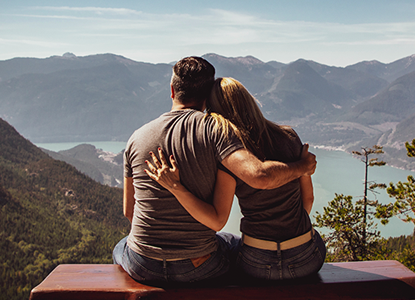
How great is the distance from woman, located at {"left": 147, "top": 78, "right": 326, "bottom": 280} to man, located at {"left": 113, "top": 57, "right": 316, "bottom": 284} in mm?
69

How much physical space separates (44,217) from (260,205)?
5151 centimetres

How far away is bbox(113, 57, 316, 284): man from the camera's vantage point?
5.07ft

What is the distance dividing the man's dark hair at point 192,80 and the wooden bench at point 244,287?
965 mm

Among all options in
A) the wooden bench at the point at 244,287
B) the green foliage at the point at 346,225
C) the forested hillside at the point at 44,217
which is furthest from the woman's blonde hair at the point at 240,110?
the forested hillside at the point at 44,217

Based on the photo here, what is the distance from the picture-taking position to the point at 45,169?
6253cm

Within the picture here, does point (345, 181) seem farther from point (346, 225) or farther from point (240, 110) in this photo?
point (240, 110)

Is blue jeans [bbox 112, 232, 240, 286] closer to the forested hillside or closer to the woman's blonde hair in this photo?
the woman's blonde hair

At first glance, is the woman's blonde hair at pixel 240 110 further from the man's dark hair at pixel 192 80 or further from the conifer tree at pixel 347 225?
the conifer tree at pixel 347 225

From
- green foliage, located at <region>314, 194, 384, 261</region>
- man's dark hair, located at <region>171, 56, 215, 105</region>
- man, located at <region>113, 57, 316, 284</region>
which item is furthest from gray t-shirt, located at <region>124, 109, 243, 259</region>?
green foliage, located at <region>314, 194, 384, 261</region>

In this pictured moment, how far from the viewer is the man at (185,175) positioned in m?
1.55

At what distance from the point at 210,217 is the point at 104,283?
0.72 m

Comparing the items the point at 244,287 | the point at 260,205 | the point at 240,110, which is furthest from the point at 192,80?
the point at 244,287

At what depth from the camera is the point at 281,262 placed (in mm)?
1736

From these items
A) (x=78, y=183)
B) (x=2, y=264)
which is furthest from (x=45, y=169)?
(x=2, y=264)
